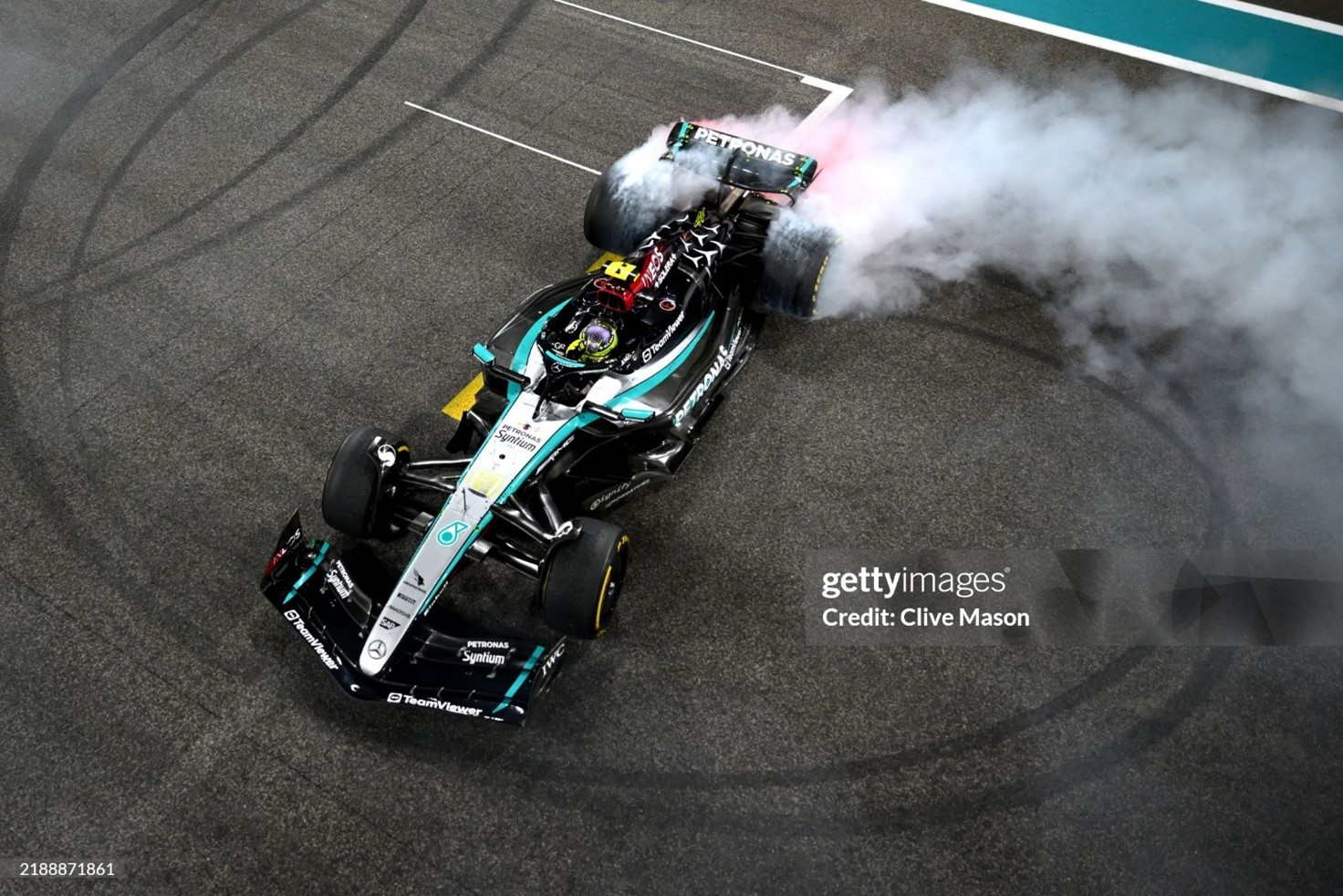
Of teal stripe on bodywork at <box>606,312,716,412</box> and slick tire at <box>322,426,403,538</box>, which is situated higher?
teal stripe on bodywork at <box>606,312,716,412</box>

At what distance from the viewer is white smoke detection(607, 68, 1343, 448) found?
260 inches

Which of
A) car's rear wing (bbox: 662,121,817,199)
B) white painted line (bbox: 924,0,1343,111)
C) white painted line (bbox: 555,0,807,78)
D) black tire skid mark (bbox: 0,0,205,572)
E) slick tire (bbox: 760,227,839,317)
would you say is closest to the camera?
black tire skid mark (bbox: 0,0,205,572)

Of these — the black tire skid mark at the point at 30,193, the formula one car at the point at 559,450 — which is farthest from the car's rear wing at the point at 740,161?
the black tire skid mark at the point at 30,193

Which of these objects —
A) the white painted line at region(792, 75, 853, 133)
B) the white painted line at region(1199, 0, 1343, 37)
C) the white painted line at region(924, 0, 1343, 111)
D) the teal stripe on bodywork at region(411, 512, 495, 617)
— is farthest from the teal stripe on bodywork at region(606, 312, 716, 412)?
the white painted line at region(1199, 0, 1343, 37)

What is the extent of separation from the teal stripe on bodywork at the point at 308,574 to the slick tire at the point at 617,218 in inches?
107

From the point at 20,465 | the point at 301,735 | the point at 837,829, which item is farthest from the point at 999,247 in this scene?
the point at 20,465

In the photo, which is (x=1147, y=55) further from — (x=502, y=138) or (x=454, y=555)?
(x=454, y=555)

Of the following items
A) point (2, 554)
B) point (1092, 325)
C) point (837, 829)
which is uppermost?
→ point (1092, 325)

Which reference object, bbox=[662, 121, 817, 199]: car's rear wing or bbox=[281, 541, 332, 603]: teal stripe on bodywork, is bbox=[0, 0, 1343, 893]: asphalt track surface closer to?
bbox=[281, 541, 332, 603]: teal stripe on bodywork

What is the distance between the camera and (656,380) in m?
5.52

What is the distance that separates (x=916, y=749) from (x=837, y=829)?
20.0 inches

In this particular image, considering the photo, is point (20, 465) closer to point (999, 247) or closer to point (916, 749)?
point (916, 749)

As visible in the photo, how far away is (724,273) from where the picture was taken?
20.9ft

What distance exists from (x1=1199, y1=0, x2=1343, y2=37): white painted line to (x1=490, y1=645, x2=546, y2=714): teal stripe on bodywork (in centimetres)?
881
